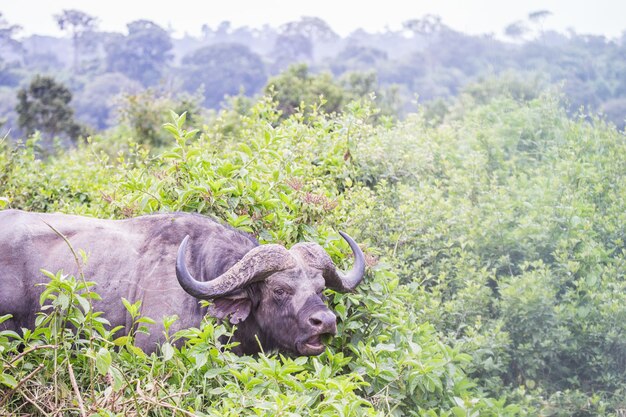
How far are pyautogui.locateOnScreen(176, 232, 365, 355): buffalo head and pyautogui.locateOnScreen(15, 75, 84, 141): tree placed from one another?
72.6 ft

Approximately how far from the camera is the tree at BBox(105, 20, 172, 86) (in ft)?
212

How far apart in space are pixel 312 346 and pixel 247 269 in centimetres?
68

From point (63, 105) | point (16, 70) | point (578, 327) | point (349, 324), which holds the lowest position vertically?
point (16, 70)

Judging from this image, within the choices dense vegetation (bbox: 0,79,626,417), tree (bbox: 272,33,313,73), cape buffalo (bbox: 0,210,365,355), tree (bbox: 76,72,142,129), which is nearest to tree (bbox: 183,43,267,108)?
tree (bbox: 76,72,142,129)

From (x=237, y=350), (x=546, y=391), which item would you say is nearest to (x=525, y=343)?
(x=546, y=391)

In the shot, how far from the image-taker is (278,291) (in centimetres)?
529

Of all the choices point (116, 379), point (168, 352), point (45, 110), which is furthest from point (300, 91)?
point (116, 379)

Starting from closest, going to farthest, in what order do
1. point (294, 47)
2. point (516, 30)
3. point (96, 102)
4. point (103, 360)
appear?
point (103, 360), point (96, 102), point (516, 30), point (294, 47)

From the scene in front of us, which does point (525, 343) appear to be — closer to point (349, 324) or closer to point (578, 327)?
point (578, 327)

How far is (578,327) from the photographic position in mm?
6953

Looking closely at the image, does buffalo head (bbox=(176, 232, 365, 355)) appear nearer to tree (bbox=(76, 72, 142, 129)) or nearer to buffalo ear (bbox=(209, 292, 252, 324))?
buffalo ear (bbox=(209, 292, 252, 324))

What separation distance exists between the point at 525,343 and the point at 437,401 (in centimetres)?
213

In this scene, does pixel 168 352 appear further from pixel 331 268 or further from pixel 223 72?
pixel 223 72

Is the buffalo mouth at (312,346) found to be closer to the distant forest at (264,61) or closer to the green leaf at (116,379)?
the green leaf at (116,379)
